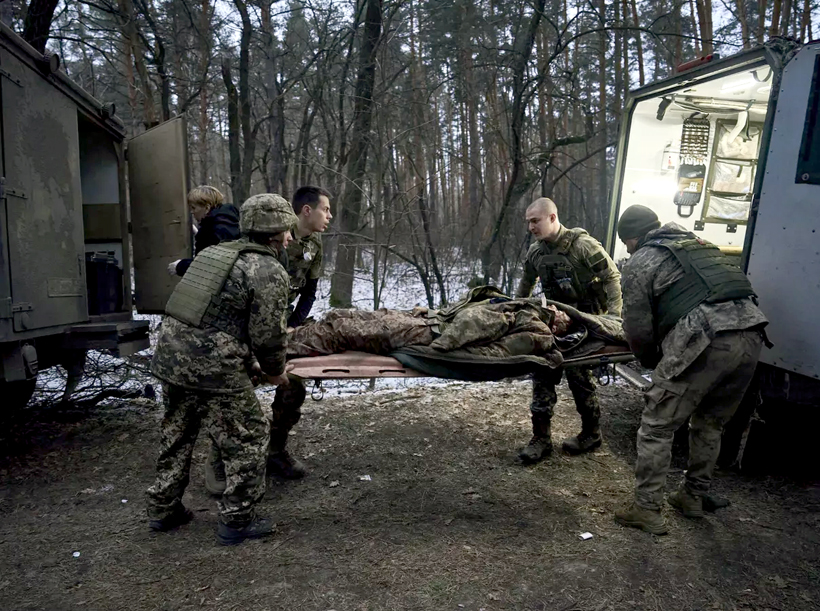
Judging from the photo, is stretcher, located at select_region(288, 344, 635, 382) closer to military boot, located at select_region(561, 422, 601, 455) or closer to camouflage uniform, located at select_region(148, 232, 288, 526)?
camouflage uniform, located at select_region(148, 232, 288, 526)

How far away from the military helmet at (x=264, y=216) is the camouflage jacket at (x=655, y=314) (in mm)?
1971

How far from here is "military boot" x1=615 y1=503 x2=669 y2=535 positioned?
311 centimetres

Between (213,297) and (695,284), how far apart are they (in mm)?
2569

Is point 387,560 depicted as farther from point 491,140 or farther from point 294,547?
point 491,140

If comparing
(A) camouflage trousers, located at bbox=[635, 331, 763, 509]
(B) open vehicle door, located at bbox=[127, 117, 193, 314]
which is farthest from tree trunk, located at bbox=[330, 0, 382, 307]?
(A) camouflage trousers, located at bbox=[635, 331, 763, 509]

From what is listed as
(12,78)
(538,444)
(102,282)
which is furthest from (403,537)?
(12,78)

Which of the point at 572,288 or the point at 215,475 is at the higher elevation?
the point at 572,288

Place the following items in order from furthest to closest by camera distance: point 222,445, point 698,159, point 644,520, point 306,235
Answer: point 698,159 < point 306,235 < point 644,520 < point 222,445

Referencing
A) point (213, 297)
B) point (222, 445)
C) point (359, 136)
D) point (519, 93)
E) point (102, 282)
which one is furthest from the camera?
point (359, 136)

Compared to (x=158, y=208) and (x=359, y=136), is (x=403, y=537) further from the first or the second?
(x=359, y=136)

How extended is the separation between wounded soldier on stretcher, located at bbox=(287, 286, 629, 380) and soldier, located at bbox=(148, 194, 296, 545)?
67 cm

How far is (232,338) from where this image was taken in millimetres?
2936

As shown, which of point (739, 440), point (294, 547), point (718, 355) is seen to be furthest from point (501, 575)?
point (739, 440)

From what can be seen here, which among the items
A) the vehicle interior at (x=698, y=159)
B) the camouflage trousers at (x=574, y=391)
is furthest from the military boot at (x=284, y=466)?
the vehicle interior at (x=698, y=159)
